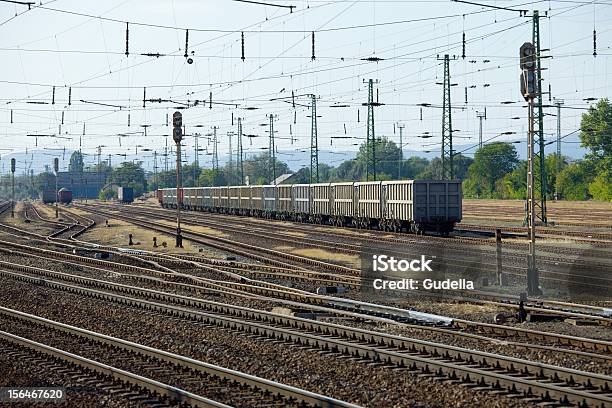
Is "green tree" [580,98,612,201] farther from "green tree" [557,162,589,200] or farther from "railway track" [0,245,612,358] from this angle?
"railway track" [0,245,612,358]

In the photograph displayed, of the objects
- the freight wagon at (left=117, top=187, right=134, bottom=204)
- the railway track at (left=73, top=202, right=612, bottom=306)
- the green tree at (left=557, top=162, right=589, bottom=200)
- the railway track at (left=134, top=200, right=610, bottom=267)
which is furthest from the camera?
the freight wagon at (left=117, top=187, right=134, bottom=204)

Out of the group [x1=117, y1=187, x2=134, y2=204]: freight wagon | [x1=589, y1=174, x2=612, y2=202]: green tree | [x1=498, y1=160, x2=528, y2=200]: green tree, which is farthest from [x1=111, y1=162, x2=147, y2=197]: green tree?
[x1=589, y1=174, x2=612, y2=202]: green tree

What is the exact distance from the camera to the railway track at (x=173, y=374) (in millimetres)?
11523

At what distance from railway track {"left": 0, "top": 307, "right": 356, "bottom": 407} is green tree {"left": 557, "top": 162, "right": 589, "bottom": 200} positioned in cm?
10030

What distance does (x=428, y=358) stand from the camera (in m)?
14.0

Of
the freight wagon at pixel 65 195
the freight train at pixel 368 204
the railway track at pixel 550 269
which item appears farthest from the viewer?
the freight wagon at pixel 65 195

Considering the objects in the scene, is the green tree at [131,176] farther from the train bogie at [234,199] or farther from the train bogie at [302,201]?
the train bogie at [302,201]

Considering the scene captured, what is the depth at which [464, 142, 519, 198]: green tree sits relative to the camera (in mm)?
136000

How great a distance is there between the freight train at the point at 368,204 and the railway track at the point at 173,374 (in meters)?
29.1

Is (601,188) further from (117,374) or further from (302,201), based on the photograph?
(117,374)

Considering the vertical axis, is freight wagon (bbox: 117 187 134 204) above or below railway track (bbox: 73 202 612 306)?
above

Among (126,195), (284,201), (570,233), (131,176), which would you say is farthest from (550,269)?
(131,176)

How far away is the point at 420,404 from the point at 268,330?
606 centimetres

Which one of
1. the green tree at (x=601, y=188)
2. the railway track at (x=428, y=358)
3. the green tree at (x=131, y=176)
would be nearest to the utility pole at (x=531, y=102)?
the railway track at (x=428, y=358)
